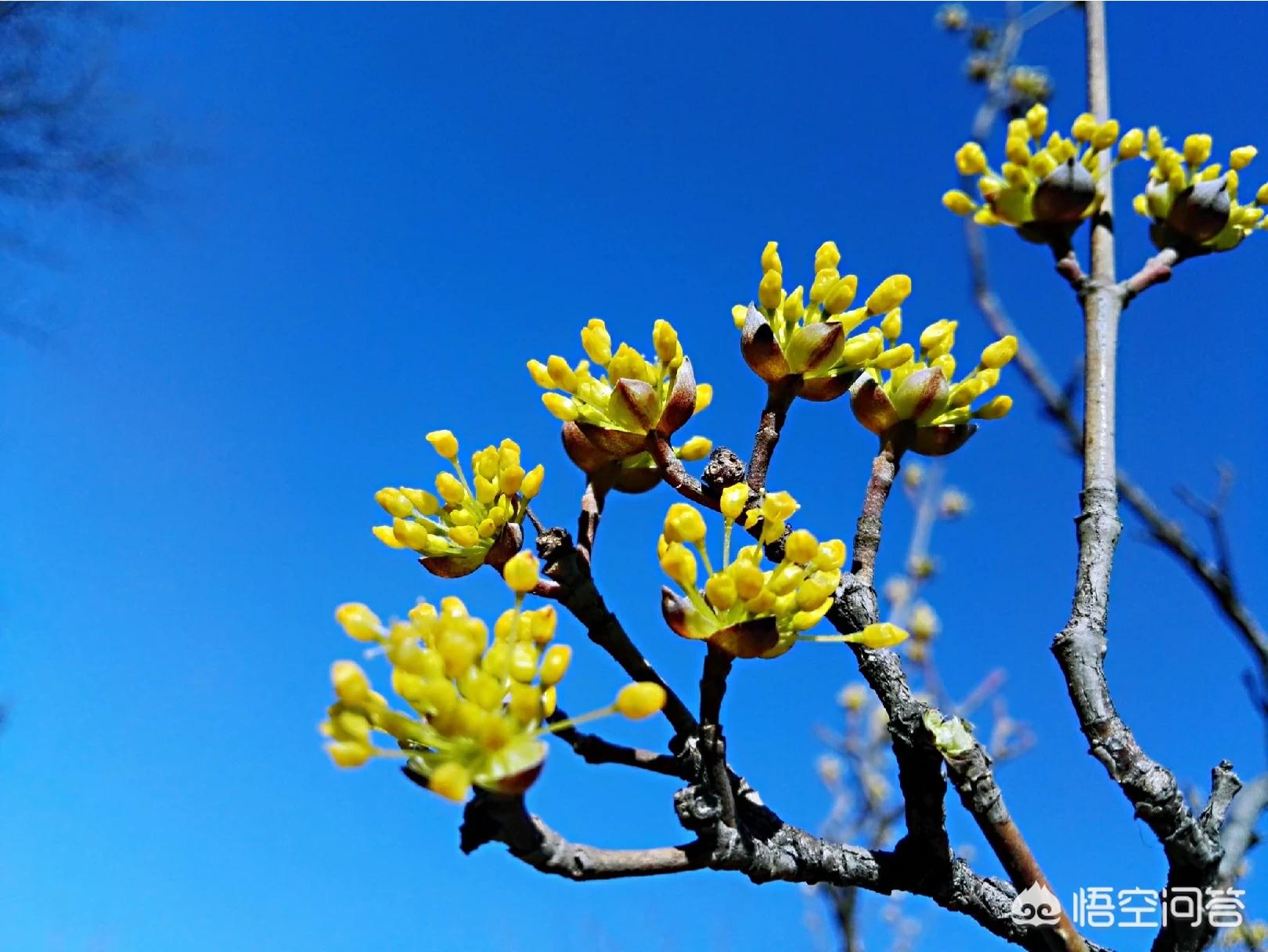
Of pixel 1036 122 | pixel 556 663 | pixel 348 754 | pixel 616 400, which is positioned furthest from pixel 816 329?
pixel 1036 122

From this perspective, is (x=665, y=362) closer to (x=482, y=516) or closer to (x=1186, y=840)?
(x=482, y=516)

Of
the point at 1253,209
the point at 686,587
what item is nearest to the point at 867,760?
the point at 1253,209

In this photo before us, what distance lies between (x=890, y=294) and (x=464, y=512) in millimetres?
478

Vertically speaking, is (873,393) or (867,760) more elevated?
(867,760)

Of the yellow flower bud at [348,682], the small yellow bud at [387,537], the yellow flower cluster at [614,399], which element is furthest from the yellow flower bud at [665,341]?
the yellow flower bud at [348,682]

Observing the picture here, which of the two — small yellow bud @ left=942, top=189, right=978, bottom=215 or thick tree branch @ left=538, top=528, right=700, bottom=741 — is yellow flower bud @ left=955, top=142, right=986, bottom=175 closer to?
small yellow bud @ left=942, top=189, right=978, bottom=215

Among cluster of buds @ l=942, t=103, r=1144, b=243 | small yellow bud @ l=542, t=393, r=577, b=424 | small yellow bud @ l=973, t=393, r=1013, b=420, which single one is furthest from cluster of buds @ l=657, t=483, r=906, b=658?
cluster of buds @ l=942, t=103, r=1144, b=243

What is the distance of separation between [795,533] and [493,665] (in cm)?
25

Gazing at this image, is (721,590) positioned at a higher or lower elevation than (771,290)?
lower

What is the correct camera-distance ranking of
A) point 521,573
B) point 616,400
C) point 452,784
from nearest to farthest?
point 452,784 < point 521,573 < point 616,400

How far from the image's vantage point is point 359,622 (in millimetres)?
745

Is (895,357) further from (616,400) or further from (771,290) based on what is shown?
(616,400)

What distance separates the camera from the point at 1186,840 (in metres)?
0.91

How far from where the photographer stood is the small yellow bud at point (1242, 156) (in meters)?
1.52
